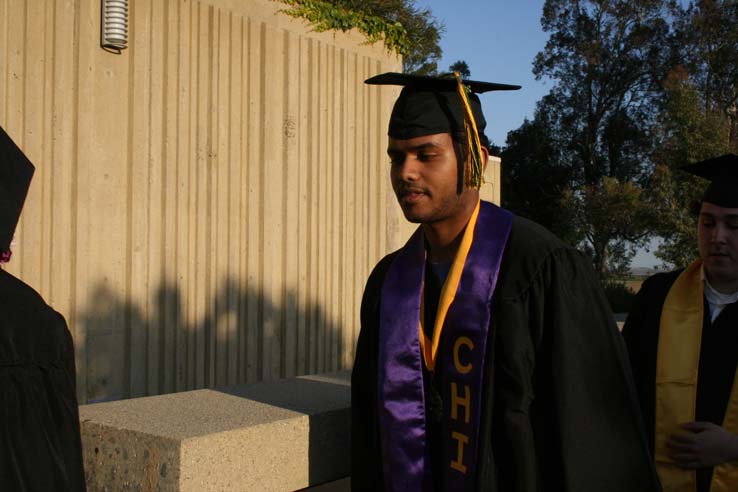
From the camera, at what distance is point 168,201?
574 centimetres

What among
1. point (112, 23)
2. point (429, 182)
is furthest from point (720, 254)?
point (112, 23)

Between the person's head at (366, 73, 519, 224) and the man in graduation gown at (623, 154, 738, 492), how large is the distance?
1.01m

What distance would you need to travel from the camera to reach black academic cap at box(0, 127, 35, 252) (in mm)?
2018

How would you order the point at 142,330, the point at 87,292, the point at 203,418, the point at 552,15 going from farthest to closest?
the point at 552,15
the point at 142,330
the point at 87,292
the point at 203,418

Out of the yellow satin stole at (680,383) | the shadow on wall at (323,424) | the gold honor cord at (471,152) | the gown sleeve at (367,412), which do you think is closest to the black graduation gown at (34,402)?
the shadow on wall at (323,424)

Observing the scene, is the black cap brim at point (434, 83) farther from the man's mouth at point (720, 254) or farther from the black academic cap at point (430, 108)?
the man's mouth at point (720, 254)

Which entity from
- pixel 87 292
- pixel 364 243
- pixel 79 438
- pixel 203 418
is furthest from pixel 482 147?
pixel 364 243

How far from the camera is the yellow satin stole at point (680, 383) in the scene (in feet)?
8.34

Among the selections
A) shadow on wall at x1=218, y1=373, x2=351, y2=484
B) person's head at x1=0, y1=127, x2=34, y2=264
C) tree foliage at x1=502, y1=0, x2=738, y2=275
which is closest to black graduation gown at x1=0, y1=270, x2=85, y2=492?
person's head at x1=0, y1=127, x2=34, y2=264

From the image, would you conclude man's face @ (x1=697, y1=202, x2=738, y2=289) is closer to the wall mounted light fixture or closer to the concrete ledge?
the concrete ledge

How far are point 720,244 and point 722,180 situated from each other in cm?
28

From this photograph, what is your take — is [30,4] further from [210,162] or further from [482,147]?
[482,147]

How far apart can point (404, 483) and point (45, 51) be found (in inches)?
160

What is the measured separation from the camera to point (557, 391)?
69.9 inches
